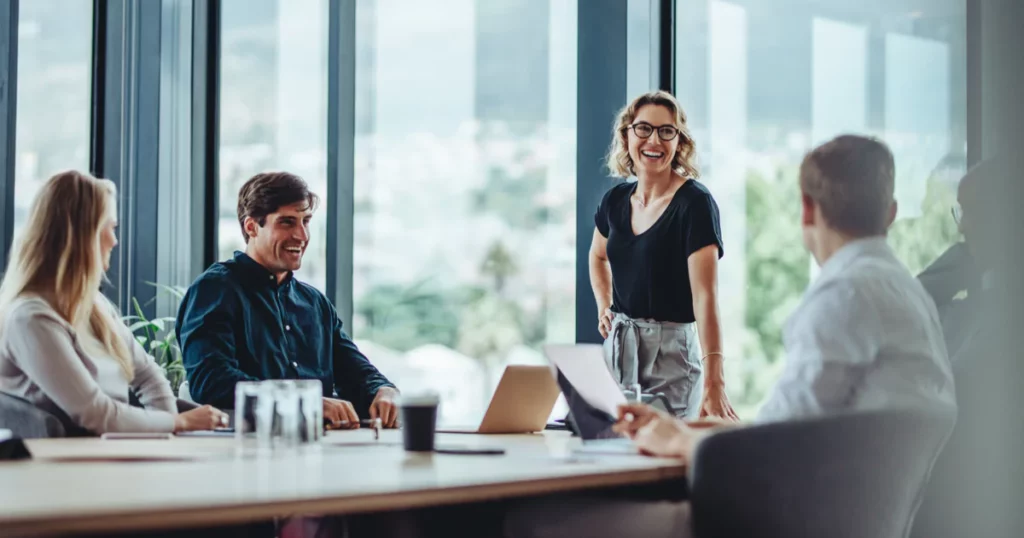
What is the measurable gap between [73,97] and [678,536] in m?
4.08

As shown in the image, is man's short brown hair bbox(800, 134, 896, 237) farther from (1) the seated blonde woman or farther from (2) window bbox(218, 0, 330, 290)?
(2) window bbox(218, 0, 330, 290)

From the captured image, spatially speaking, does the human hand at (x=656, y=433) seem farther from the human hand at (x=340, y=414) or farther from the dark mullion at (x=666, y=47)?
the dark mullion at (x=666, y=47)

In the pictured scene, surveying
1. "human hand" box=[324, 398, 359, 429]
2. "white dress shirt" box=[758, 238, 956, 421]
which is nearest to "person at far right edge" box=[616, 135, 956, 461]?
"white dress shirt" box=[758, 238, 956, 421]

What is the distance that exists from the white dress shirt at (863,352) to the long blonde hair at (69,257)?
161 centimetres

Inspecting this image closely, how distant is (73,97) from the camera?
16.8 feet

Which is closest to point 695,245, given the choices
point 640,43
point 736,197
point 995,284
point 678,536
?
point 736,197

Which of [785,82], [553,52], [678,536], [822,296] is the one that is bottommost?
[678,536]

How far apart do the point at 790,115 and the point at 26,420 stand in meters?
2.52

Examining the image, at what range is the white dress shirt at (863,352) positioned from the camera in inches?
74.1

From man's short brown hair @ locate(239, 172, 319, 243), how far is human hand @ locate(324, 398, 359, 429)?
0.76 meters

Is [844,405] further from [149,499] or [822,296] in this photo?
[149,499]

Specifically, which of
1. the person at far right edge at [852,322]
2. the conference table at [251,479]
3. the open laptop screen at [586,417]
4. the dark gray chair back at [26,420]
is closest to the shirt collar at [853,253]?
the person at far right edge at [852,322]

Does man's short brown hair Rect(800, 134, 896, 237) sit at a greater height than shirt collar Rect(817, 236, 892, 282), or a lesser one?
greater

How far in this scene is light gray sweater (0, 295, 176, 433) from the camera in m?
2.41
